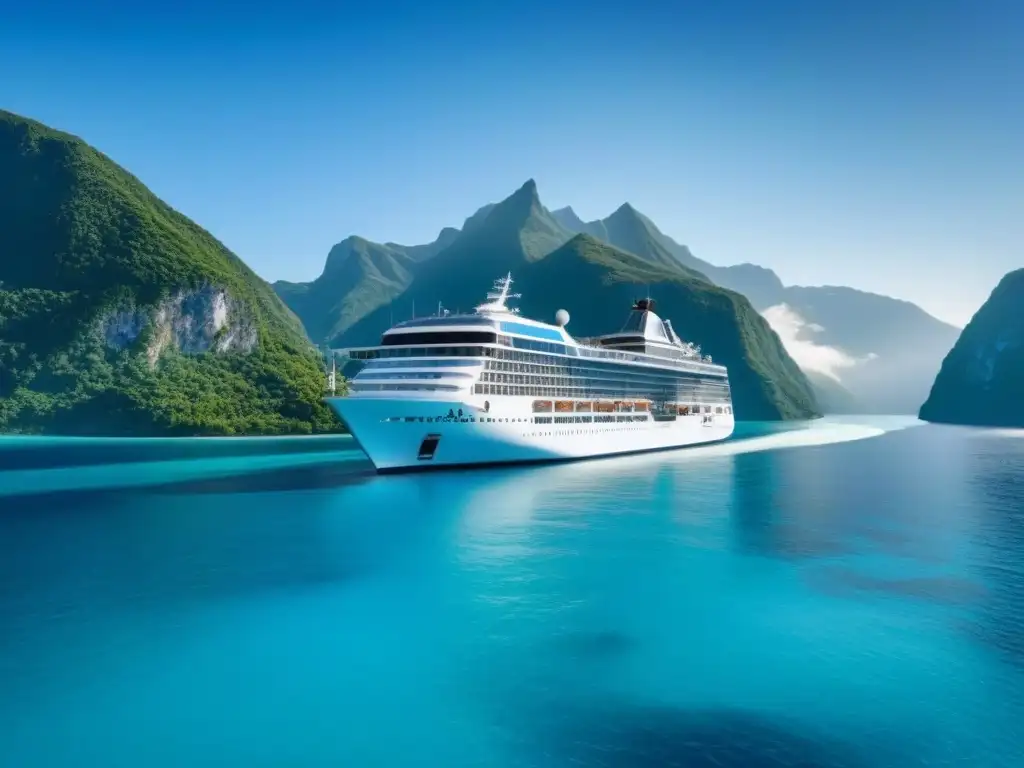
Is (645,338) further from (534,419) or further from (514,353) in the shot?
(514,353)

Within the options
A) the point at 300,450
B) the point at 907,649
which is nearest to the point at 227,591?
the point at 907,649

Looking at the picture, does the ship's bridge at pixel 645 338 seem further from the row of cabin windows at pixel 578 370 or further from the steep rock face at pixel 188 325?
the steep rock face at pixel 188 325

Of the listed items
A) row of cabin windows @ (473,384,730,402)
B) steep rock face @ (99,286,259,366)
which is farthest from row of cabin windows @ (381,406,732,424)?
steep rock face @ (99,286,259,366)

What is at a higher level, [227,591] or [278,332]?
[278,332]

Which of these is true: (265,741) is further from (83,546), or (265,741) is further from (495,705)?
(83,546)

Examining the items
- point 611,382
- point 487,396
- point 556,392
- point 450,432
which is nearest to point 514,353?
point 487,396
